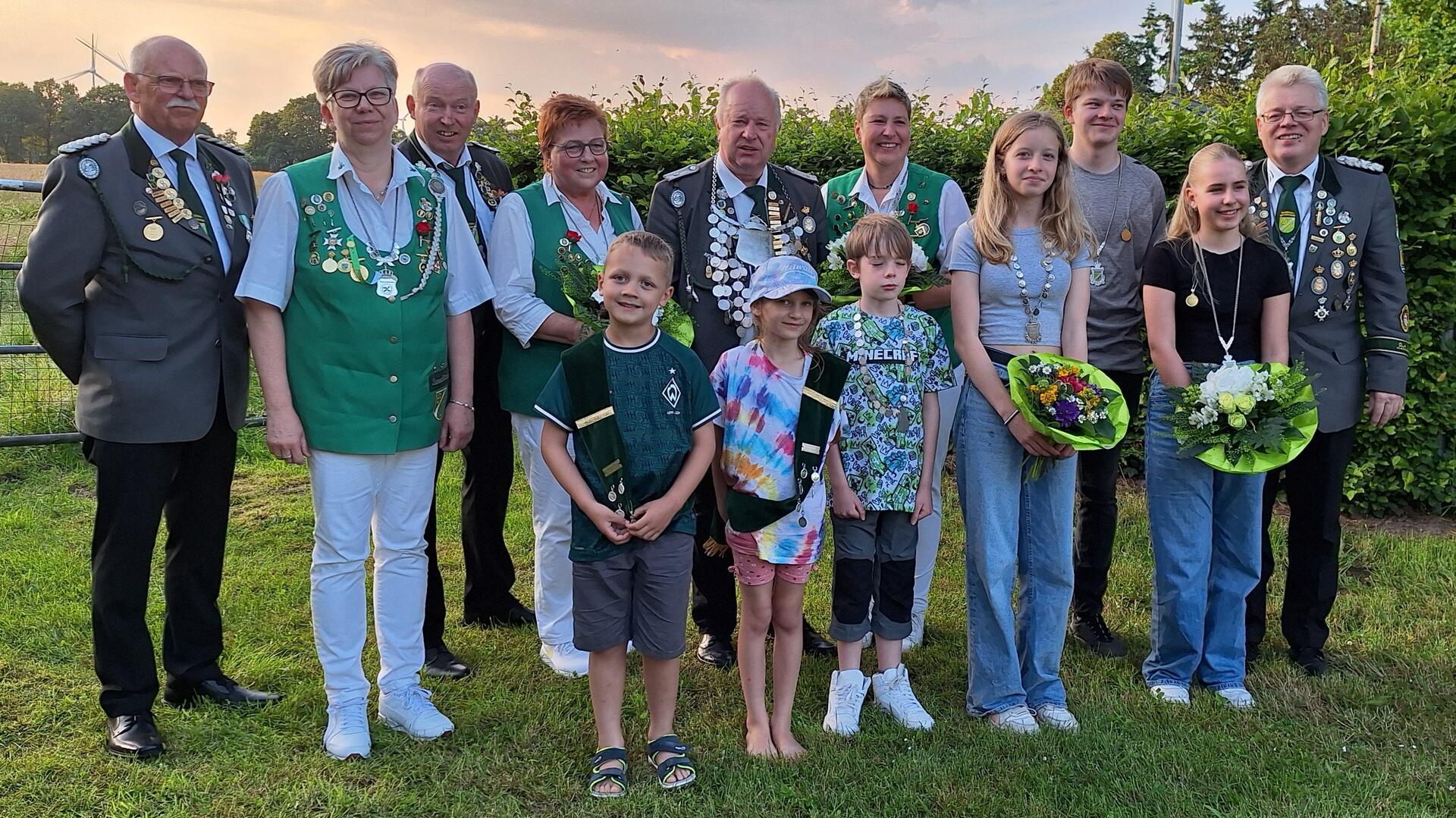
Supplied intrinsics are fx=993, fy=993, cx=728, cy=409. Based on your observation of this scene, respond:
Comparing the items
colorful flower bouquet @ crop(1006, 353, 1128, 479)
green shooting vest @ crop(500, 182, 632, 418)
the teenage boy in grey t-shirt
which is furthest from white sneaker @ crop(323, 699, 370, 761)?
the teenage boy in grey t-shirt

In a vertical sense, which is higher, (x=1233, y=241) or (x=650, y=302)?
(x=1233, y=241)

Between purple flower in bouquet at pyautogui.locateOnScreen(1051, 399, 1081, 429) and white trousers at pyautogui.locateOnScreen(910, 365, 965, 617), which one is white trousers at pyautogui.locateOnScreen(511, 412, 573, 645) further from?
purple flower in bouquet at pyautogui.locateOnScreen(1051, 399, 1081, 429)

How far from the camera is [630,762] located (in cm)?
331

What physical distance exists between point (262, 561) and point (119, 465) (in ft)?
8.02

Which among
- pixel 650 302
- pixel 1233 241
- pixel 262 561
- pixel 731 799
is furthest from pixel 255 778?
pixel 1233 241

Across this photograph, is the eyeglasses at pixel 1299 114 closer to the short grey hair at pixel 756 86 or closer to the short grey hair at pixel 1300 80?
the short grey hair at pixel 1300 80

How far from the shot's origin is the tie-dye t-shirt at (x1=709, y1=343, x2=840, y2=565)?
3.28 m

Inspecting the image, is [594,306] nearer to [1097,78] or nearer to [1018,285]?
[1018,285]

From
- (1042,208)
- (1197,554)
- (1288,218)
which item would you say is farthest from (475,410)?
(1288,218)

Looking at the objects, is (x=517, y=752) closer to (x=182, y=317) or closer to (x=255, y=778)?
(x=255, y=778)

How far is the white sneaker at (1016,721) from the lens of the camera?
11.5 ft

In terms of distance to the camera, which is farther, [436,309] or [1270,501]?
[1270,501]

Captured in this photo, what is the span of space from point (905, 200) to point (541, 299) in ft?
5.14

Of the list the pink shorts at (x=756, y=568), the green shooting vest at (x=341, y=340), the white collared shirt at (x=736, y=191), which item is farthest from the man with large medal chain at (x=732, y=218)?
the green shooting vest at (x=341, y=340)
